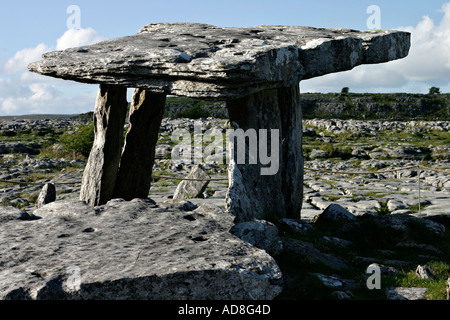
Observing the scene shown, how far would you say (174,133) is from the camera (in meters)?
33.3

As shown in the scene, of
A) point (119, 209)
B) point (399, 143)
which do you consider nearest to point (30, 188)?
point (119, 209)

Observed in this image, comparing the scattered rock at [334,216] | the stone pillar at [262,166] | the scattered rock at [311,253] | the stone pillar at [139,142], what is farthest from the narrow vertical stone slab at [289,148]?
the stone pillar at [139,142]

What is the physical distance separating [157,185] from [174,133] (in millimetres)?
16543

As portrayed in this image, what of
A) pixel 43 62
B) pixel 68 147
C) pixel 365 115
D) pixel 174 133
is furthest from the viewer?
pixel 365 115

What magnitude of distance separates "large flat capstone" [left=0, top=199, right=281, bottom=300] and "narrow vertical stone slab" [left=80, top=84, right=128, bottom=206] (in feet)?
9.42

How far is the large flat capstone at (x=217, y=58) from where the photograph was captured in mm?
8250

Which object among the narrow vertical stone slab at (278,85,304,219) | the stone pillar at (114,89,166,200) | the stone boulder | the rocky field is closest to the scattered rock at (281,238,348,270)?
the rocky field

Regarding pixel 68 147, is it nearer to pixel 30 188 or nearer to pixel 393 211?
pixel 30 188

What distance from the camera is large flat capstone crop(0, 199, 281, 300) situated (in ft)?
19.0

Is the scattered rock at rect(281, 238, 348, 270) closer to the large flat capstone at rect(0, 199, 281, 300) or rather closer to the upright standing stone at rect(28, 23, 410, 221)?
the upright standing stone at rect(28, 23, 410, 221)

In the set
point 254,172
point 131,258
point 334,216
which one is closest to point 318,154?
point 334,216

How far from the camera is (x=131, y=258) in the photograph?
6379 mm

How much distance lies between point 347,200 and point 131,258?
993 cm

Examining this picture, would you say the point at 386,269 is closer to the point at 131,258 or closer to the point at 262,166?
the point at 262,166
